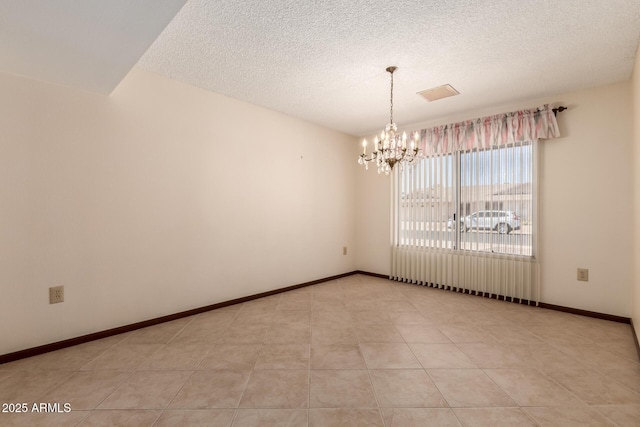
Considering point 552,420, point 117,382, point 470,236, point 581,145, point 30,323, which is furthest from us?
point 470,236

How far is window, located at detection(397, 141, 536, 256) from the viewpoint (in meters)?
3.50

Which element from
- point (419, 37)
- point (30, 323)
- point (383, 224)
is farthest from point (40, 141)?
point (383, 224)

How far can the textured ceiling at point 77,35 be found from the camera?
4.90ft

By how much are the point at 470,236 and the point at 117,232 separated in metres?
4.13

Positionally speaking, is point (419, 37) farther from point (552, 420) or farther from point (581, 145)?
point (552, 420)

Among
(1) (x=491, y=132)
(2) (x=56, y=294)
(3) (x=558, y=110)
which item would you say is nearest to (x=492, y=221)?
(1) (x=491, y=132)

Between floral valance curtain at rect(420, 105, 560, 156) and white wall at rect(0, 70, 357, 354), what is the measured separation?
6.38ft

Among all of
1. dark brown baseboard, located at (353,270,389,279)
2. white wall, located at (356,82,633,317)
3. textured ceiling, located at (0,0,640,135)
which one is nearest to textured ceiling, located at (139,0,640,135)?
textured ceiling, located at (0,0,640,135)

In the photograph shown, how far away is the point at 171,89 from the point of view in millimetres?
2941

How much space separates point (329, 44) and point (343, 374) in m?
2.50

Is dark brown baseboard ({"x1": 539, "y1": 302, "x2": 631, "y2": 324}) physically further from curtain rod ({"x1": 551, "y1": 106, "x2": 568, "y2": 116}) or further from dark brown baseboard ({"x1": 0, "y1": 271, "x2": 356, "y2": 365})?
dark brown baseboard ({"x1": 0, "y1": 271, "x2": 356, "y2": 365})

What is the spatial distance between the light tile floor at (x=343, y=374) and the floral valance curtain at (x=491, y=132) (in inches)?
82.3

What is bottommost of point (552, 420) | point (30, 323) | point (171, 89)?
point (552, 420)

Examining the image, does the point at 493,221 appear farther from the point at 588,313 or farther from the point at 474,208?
the point at 588,313
